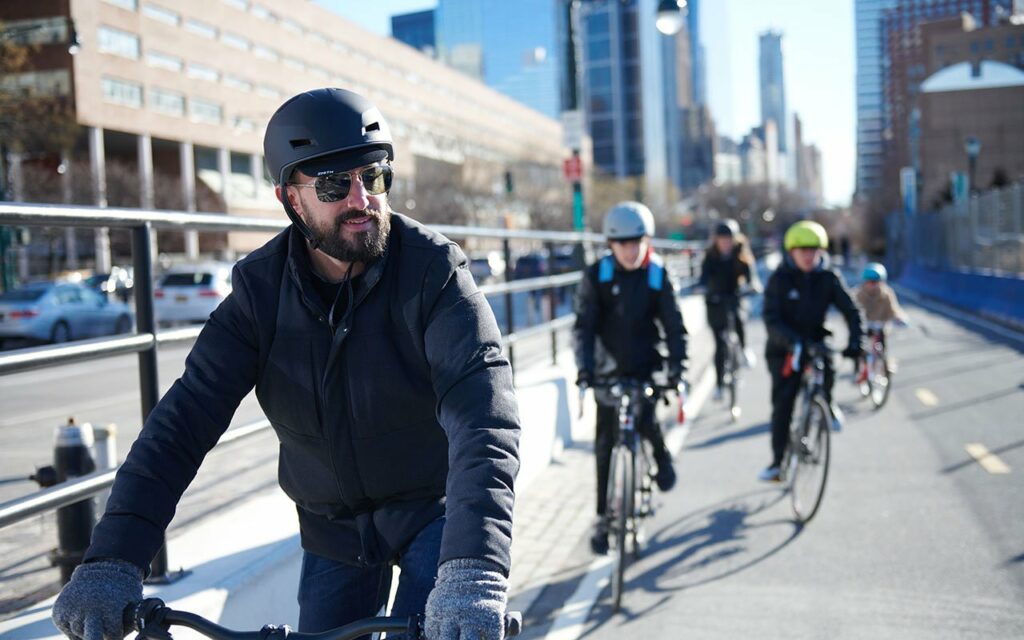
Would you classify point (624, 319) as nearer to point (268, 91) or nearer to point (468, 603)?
point (468, 603)

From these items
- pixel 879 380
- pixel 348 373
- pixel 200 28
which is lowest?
pixel 879 380

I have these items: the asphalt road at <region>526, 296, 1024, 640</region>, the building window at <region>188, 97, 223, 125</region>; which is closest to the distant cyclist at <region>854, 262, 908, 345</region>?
the asphalt road at <region>526, 296, 1024, 640</region>

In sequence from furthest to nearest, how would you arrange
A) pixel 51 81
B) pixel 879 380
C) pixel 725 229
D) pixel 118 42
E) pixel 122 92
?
pixel 122 92 → pixel 118 42 → pixel 51 81 → pixel 725 229 → pixel 879 380

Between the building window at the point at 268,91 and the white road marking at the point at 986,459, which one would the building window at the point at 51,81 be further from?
the white road marking at the point at 986,459

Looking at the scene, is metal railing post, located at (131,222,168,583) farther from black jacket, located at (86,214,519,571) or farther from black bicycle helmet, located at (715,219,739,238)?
black bicycle helmet, located at (715,219,739,238)

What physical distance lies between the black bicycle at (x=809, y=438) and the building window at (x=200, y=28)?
2301 inches

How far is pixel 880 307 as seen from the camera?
1230 centimetres

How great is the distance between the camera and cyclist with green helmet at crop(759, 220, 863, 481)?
7391 millimetres

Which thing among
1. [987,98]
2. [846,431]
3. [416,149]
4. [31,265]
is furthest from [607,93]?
[846,431]

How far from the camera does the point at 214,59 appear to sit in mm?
62594

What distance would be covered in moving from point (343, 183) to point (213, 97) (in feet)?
208

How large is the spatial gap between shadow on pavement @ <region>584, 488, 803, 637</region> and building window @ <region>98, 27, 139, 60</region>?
50992mm

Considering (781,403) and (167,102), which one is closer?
(781,403)

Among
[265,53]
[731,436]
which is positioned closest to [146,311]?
[731,436]
